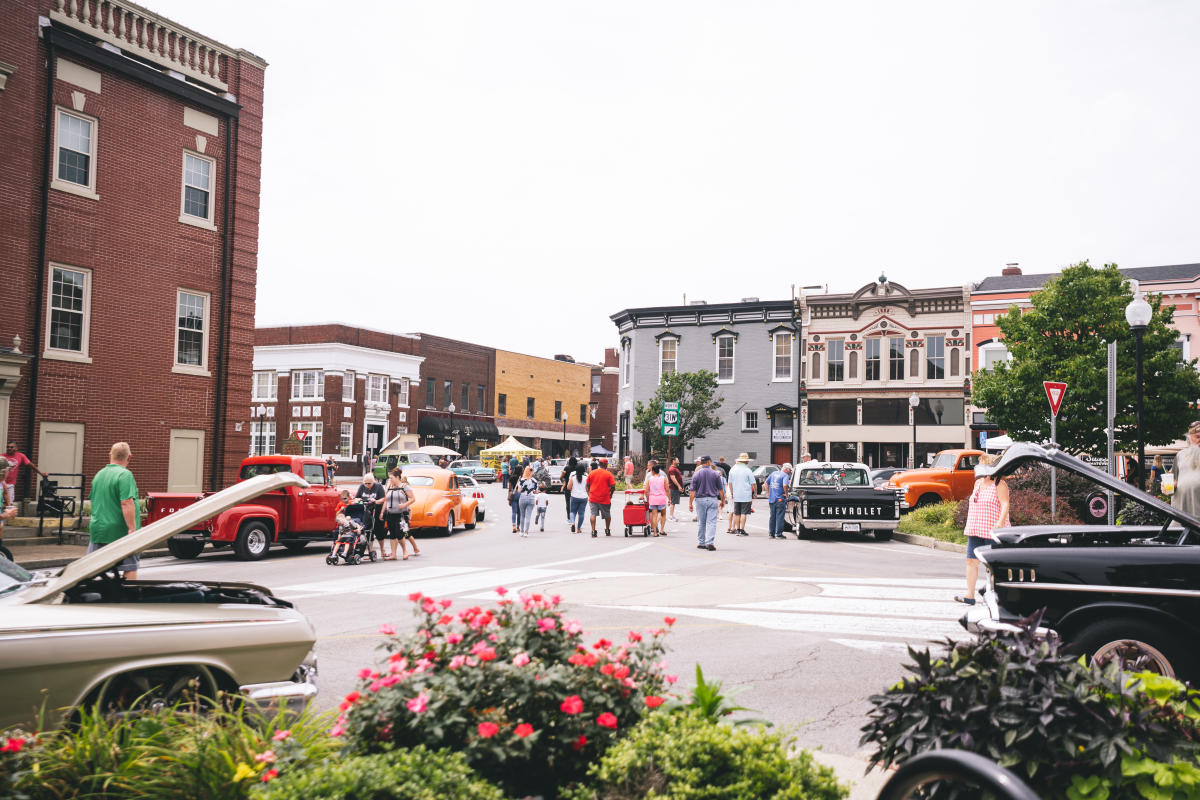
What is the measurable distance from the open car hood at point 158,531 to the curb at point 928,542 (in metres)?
16.4

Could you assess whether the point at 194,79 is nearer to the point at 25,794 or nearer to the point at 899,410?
the point at 25,794

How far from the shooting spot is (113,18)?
68.2ft

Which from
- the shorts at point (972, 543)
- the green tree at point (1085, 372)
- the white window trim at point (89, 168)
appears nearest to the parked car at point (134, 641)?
the shorts at point (972, 543)

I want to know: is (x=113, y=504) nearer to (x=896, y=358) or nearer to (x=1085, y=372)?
(x=1085, y=372)

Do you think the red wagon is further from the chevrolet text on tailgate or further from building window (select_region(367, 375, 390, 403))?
building window (select_region(367, 375, 390, 403))

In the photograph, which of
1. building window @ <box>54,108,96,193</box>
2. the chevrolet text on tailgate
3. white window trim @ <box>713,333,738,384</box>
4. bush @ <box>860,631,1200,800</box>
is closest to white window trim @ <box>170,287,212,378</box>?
building window @ <box>54,108,96,193</box>

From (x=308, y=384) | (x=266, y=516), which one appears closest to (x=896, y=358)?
(x=308, y=384)

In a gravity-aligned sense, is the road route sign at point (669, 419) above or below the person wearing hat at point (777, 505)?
above

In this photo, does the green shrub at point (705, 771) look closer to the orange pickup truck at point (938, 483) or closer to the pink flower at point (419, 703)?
the pink flower at point (419, 703)

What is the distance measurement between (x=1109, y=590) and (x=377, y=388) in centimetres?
5834

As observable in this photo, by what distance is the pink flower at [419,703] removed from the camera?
10.6 feet

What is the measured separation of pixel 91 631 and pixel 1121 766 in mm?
4589

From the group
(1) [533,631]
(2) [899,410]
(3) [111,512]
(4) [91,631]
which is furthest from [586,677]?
(2) [899,410]

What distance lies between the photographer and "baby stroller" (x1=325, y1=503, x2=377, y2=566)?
1561cm
